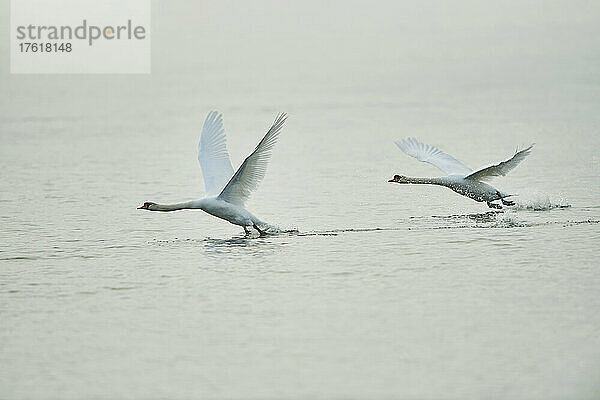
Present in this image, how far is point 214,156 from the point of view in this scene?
1386 centimetres

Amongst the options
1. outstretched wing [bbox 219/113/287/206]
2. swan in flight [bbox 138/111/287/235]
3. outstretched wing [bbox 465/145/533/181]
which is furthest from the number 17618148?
outstretched wing [bbox 219/113/287/206]

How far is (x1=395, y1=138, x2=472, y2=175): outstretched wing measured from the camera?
15.4 meters

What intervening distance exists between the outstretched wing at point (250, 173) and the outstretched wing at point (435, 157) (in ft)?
11.6

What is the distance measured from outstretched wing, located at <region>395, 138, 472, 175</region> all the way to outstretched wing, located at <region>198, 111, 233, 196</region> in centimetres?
322

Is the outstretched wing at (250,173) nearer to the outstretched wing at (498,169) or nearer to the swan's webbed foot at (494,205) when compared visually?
the outstretched wing at (498,169)

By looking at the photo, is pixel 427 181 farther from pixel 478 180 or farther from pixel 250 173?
pixel 250 173

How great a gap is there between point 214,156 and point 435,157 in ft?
11.9

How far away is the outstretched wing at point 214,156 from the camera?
533 inches

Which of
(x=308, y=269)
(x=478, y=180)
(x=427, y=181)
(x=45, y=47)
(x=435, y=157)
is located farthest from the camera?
(x=45, y=47)

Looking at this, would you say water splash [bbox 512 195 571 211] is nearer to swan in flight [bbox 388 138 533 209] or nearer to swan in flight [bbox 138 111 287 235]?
swan in flight [bbox 388 138 533 209]

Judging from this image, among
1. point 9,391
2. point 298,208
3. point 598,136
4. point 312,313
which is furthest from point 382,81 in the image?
point 9,391

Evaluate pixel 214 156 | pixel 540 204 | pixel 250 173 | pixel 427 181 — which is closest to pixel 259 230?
pixel 250 173

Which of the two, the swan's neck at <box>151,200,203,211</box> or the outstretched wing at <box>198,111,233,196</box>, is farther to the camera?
the outstretched wing at <box>198,111,233,196</box>

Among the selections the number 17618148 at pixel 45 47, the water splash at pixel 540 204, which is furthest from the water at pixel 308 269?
the number 17618148 at pixel 45 47
